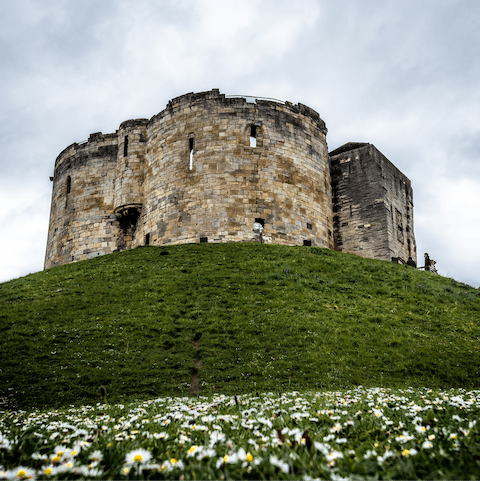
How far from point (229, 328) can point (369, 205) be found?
56.1ft

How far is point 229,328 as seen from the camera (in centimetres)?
1214

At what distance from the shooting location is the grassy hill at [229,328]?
929 cm

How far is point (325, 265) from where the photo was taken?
18.1 m

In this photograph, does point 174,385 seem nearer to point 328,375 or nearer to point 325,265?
point 328,375

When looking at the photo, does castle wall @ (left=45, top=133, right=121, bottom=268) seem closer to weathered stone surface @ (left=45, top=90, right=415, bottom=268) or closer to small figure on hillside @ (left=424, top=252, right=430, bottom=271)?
weathered stone surface @ (left=45, top=90, right=415, bottom=268)

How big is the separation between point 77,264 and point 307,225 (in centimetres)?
1273

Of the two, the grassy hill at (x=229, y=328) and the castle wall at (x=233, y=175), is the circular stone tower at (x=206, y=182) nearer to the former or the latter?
the castle wall at (x=233, y=175)

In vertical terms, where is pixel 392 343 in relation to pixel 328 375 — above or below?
above

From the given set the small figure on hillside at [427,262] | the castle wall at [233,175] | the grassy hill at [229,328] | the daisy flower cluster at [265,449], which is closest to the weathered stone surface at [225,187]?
the castle wall at [233,175]

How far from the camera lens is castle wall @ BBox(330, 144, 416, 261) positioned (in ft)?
84.1

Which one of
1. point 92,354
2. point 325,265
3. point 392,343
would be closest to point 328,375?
point 392,343

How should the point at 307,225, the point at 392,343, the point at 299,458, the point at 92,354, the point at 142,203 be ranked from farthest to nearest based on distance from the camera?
1. the point at 142,203
2. the point at 307,225
3. the point at 392,343
4. the point at 92,354
5. the point at 299,458

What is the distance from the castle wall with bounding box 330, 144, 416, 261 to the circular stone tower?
1140mm

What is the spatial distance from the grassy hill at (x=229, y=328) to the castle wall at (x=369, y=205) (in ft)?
22.3
